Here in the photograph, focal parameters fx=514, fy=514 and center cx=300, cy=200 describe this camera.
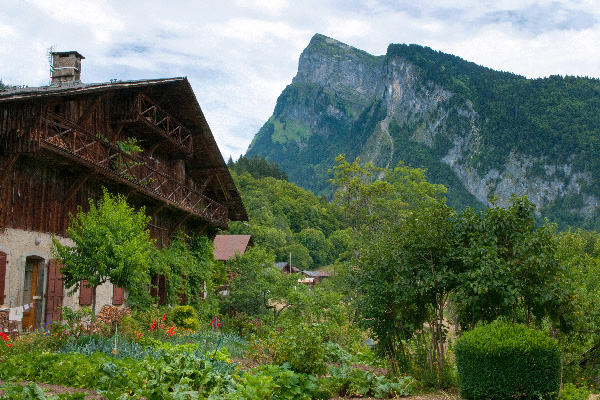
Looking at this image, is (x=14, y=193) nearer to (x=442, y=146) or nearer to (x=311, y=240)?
(x=311, y=240)

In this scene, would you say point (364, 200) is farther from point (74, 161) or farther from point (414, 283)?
point (414, 283)

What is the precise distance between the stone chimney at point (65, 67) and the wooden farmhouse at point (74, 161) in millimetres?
36

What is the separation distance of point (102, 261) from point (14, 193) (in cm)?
267

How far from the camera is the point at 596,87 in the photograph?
159625 millimetres

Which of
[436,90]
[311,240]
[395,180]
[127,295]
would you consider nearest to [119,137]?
[127,295]

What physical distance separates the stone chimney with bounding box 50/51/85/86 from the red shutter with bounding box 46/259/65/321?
822 centimetres

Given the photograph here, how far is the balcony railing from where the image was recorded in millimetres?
12258

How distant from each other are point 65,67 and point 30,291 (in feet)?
30.3

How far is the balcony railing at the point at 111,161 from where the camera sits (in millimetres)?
12258

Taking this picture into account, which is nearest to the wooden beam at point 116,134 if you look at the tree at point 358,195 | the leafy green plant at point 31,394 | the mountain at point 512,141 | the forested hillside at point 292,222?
the leafy green plant at point 31,394

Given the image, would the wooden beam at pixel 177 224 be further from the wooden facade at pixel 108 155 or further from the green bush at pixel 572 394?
the green bush at pixel 572 394

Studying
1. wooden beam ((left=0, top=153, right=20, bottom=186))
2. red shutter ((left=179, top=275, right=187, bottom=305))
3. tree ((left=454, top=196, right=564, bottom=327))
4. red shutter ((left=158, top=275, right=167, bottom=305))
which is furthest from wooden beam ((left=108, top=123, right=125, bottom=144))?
tree ((left=454, top=196, right=564, bottom=327))

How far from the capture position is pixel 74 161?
12844mm

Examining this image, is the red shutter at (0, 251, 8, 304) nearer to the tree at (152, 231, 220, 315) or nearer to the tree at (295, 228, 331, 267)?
the tree at (152, 231, 220, 315)
